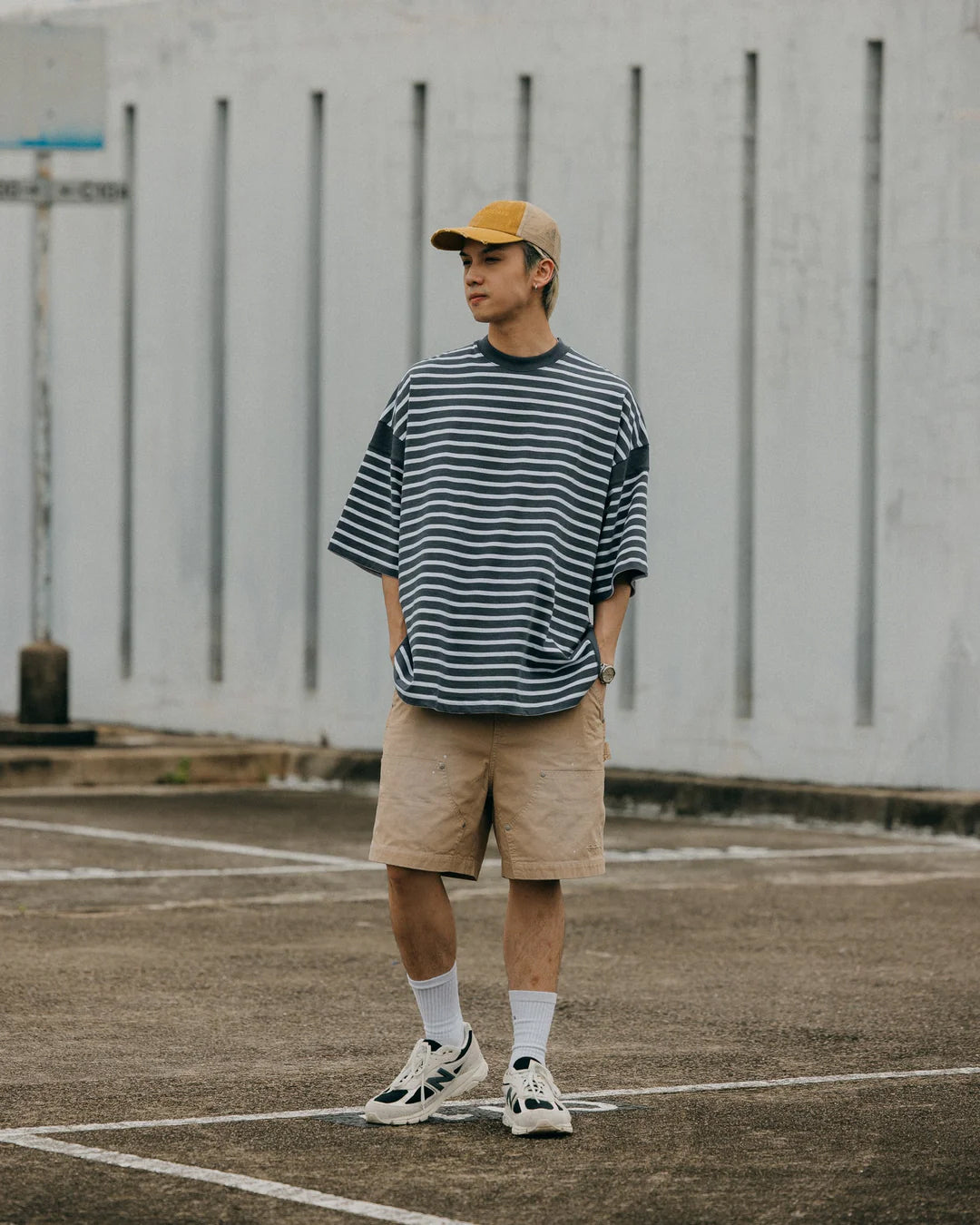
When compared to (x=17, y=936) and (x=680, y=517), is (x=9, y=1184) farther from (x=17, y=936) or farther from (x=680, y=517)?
(x=680, y=517)

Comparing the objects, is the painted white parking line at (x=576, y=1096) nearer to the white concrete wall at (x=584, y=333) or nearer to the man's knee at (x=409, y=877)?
the man's knee at (x=409, y=877)

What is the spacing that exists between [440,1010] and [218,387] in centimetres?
1093

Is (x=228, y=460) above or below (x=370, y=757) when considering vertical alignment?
above

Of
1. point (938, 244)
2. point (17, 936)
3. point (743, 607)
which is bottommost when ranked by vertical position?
point (17, 936)

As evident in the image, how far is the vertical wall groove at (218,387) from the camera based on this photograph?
16.5 meters

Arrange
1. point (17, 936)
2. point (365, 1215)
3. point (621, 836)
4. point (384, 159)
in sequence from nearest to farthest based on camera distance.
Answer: point (365, 1215) < point (17, 936) < point (621, 836) < point (384, 159)

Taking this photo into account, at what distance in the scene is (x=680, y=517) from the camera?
14.5 m

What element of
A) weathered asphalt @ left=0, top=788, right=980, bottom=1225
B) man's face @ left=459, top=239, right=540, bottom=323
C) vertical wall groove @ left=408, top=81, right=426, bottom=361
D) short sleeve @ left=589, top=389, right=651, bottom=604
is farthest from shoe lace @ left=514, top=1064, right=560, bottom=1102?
vertical wall groove @ left=408, top=81, right=426, bottom=361

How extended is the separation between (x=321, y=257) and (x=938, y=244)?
427 cm

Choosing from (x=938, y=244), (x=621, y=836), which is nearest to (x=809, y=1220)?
(x=621, y=836)

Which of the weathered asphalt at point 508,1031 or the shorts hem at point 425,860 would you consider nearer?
the weathered asphalt at point 508,1031

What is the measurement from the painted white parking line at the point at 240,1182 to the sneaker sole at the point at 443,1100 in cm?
61

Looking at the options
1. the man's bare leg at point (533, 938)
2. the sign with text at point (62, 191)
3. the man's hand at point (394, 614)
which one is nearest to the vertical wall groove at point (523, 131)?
the sign with text at point (62, 191)

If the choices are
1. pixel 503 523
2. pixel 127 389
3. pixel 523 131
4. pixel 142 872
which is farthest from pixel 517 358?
pixel 127 389
